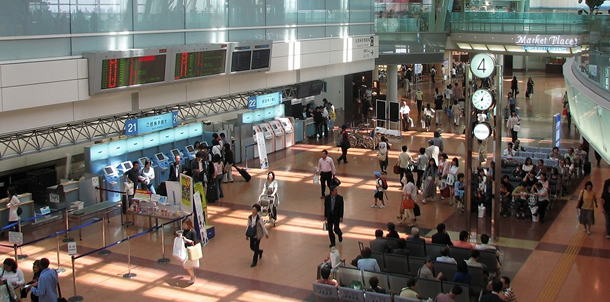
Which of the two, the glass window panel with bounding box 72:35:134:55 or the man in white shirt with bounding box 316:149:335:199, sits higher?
the glass window panel with bounding box 72:35:134:55

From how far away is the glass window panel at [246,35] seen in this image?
64.7 ft

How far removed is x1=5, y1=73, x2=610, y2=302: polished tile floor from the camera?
40.0 ft

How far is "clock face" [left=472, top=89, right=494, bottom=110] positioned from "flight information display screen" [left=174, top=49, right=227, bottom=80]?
7015 mm

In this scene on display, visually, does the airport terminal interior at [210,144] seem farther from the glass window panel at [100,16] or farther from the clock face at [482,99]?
the clock face at [482,99]

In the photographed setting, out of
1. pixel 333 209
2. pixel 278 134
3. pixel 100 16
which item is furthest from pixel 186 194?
pixel 278 134

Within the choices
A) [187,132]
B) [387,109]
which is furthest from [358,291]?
[387,109]

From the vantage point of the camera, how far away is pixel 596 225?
15961 millimetres

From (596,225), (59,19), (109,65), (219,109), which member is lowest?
(596,225)

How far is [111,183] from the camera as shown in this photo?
1822 centimetres

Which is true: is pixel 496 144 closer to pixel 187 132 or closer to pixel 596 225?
pixel 596 225

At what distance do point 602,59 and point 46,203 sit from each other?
1271 centimetres

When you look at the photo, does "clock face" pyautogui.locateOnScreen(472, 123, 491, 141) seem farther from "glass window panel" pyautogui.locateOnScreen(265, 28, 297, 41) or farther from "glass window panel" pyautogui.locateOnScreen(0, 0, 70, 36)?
"glass window panel" pyautogui.locateOnScreen(265, 28, 297, 41)

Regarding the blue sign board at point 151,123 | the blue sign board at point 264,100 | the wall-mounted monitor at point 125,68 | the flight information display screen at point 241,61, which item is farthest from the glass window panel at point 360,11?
the wall-mounted monitor at point 125,68

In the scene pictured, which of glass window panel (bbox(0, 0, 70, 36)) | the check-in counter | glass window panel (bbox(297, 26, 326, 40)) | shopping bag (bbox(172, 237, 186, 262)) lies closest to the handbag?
shopping bag (bbox(172, 237, 186, 262))
